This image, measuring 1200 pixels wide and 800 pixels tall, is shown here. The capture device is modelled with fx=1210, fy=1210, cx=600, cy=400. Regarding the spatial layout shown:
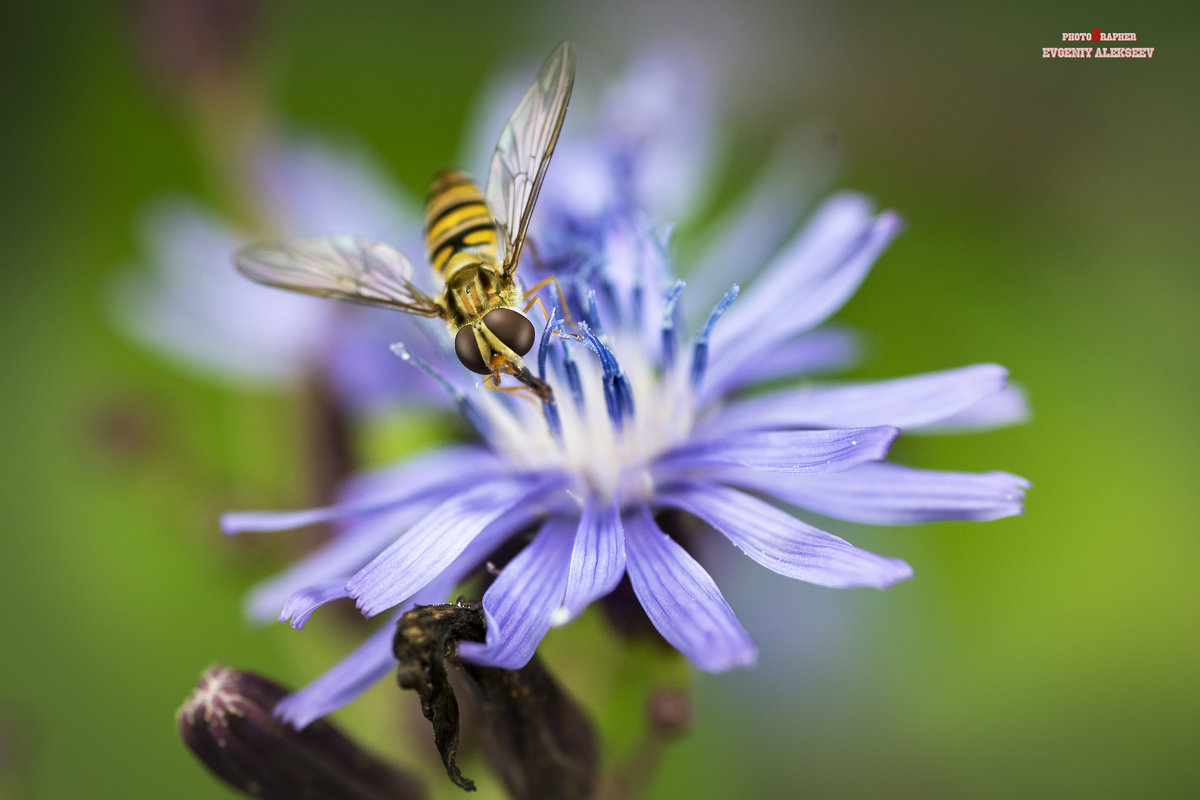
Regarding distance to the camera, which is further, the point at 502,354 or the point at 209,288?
the point at 209,288

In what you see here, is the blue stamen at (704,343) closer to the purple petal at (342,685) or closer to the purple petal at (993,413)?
the purple petal at (993,413)

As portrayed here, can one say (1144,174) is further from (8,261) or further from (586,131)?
(8,261)

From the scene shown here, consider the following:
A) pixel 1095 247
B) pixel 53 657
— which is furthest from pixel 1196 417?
pixel 53 657

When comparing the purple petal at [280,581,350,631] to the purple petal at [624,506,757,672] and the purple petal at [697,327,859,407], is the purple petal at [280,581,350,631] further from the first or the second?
the purple petal at [697,327,859,407]

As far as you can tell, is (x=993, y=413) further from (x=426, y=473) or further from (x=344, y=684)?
(x=344, y=684)

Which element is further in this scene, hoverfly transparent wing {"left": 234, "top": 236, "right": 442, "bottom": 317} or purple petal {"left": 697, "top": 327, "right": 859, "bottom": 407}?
purple petal {"left": 697, "top": 327, "right": 859, "bottom": 407}

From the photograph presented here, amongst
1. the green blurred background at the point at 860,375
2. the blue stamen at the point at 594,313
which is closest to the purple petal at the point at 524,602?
the blue stamen at the point at 594,313

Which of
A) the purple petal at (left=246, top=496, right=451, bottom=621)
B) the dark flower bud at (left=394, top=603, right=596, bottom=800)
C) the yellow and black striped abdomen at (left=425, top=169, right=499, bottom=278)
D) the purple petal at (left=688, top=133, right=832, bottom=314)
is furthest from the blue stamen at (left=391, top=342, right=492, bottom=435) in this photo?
the purple petal at (left=688, top=133, right=832, bottom=314)
